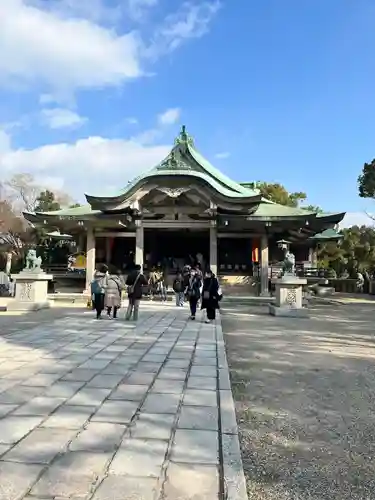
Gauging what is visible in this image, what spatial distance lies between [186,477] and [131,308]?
9.43 meters

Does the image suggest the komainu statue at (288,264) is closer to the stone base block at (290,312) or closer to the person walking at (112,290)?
the stone base block at (290,312)

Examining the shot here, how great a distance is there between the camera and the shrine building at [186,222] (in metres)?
21.8

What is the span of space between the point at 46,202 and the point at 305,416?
37544 millimetres

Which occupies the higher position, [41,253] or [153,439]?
[41,253]

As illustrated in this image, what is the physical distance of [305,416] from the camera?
4.35 m

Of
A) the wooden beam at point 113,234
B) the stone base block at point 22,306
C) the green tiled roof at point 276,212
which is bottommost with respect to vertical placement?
the stone base block at point 22,306

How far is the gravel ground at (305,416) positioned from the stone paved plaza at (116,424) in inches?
9.3

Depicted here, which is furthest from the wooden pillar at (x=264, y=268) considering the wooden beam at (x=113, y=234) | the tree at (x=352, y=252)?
the tree at (x=352, y=252)

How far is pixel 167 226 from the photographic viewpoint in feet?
74.4

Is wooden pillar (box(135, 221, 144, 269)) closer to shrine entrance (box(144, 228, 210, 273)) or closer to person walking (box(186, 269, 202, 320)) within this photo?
shrine entrance (box(144, 228, 210, 273))

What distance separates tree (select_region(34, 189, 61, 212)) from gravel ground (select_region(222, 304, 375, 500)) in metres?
31.1

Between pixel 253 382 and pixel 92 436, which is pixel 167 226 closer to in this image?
pixel 253 382

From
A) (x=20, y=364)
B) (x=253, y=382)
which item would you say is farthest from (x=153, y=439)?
(x=20, y=364)

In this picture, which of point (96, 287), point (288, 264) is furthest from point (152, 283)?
point (96, 287)
